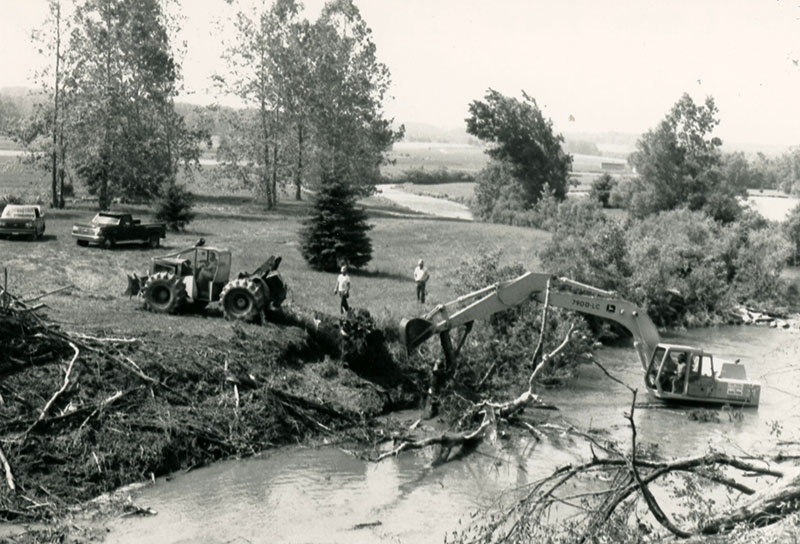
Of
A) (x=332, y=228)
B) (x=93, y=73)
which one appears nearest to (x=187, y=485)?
(x=332, y=228)

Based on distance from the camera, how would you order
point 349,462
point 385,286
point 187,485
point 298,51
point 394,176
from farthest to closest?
point 394,176 < point 298,51 < point 385,286 < point 349,462 < point 187,485

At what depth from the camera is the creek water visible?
53.3 feet

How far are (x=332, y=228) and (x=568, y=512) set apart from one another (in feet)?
73.5

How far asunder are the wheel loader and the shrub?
1739cm

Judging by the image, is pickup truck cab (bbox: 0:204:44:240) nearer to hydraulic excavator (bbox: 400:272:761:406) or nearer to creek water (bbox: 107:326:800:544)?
hydraulic excavator (bbox: 400:272:761:406)

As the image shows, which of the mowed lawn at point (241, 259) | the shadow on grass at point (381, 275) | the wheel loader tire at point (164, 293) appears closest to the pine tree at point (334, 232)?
the shadow on grass at point (381, 275)

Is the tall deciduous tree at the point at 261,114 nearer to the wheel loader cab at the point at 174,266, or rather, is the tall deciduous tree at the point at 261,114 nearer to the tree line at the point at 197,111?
the tree line at the point at 197,111

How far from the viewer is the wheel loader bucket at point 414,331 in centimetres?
2316

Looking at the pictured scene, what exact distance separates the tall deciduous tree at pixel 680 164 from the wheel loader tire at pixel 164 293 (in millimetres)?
44377

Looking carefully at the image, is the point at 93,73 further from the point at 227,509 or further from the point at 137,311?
the point at 227,509

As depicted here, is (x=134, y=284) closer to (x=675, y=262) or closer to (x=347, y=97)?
(x=675, y=262)

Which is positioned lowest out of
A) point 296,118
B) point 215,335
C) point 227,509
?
point 227,509

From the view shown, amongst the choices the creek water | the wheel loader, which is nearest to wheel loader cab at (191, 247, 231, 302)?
the wheel loader

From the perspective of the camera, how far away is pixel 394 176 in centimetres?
10662
